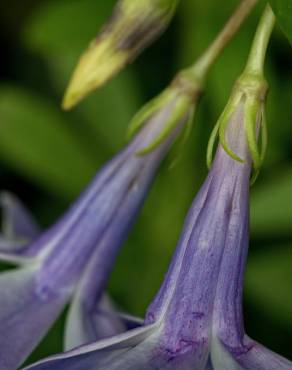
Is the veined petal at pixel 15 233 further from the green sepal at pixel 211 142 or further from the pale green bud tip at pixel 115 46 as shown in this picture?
the green sepal at pixel 211 142

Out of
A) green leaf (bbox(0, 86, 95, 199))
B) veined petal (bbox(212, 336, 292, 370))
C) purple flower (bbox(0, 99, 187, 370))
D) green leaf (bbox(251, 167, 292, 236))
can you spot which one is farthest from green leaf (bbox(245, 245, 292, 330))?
veined petal (bbox(212, 336, 292, 370))

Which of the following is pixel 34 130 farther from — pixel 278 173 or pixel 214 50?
pixel 214 50

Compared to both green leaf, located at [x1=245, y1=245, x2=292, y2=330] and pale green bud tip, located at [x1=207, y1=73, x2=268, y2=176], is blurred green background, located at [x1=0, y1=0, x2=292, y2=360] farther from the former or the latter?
pale green bud tip, located at [x1=207, y1=73, x2=268, y2=176]

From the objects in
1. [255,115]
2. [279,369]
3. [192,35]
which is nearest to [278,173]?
[192,35]

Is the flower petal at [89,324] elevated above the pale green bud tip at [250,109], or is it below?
below

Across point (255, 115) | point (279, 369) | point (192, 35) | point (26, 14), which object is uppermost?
point (26, 14)

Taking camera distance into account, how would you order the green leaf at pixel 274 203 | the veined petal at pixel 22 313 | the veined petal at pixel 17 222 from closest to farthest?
the veined petal at pixel 22 313
the veined petal at pixel 17 222
the green leaf at pixel 274 203

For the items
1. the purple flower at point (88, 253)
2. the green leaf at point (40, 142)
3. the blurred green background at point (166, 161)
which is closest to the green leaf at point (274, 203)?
the blurred green background at point (166, 161)
